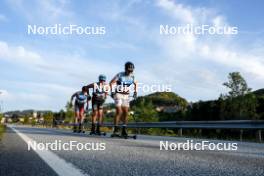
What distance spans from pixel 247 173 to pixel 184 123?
40.4ft

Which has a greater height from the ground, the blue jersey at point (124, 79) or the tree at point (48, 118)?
the blue jersey at point (124, 79)

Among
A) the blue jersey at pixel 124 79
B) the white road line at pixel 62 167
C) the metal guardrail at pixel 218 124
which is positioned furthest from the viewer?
the blue jersey at pixel 124 79

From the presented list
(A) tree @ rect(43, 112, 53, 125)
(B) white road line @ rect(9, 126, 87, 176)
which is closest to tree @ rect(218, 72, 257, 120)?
(A) tree @ rect(43, 112, 53, 125)

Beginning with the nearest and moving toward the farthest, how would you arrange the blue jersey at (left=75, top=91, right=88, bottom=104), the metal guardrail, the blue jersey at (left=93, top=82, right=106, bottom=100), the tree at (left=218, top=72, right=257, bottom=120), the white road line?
the white road line → the metal guardrail → the blue jersey at (left=93, top=82, right=106, bottom=100) → the blue jersey at (left=75, top=91, right=88, bottom=104) → the tree at (left=218, top=72, right=257, bottom=120)

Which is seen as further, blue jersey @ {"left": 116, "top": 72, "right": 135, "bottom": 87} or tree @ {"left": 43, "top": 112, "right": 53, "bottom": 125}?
tree @ {"left": 43, "top": 112, "right": 53, "bottom": 125}

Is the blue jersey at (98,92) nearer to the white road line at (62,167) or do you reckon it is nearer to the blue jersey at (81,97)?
the blue jersey at (81,97)

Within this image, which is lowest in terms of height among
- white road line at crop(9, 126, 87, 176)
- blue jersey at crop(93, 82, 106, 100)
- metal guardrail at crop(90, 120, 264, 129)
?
white road line at crop(9, 126, 87, 176)

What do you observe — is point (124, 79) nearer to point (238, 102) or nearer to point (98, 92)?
point (98, 92)

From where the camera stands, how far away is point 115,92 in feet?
44.2

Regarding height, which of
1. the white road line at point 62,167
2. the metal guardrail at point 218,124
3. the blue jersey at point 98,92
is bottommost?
the white road line at point 62,167

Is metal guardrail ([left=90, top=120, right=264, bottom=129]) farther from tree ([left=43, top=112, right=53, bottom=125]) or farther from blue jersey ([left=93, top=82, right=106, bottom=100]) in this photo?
tree ([left=43, top=112, right=53, bottom=125])

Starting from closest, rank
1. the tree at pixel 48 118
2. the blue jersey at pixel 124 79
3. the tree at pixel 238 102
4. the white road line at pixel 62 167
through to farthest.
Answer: the white road line at pixel 62 167 → the blue jersey at pixel 124 79 → the tree at pixel 48 118 → the tree at pixel 238 102

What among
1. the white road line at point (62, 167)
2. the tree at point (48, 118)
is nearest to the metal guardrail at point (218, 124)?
the white road line at point (62, 167)

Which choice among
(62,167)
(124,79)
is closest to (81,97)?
(124,79)
